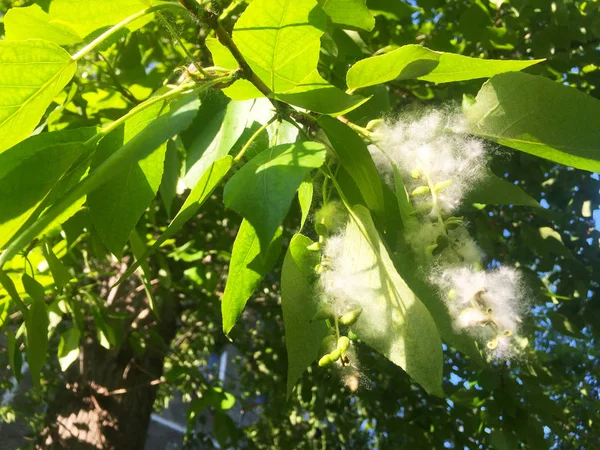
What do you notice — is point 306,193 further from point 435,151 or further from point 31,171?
point 31,171

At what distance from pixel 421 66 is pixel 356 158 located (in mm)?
127

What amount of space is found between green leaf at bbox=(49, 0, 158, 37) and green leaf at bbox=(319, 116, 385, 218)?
27 cm

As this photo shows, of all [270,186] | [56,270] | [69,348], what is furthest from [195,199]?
[69,348]

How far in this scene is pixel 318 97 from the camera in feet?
1.98

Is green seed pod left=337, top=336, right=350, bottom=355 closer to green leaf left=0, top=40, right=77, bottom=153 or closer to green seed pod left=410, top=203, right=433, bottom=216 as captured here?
green seed pod left=410, top=203, right=433, bottom=216

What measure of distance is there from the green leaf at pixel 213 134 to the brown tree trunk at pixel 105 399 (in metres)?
1.67

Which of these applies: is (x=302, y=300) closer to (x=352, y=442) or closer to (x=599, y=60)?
(x=599, y=60)

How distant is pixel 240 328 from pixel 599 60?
2.39 m

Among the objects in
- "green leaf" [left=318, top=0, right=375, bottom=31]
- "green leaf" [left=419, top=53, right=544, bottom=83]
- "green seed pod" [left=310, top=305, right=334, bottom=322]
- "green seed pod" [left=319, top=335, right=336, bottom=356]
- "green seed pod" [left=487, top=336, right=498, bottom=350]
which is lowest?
"green seed pod" [left=319, top=335, right=336, bottom=356]

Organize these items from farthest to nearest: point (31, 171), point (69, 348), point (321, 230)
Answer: point (69, 348) < point (321, 230) < point (31, 171)

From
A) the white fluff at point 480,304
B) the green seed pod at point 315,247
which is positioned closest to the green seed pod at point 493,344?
the white fluff at point 480,304

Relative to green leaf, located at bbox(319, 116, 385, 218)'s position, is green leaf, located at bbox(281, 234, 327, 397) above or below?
below

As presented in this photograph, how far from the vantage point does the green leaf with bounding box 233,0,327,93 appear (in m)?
0.58

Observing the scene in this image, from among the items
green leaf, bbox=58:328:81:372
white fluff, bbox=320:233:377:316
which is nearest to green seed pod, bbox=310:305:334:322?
white fluff, bbox=320:233:377:316
